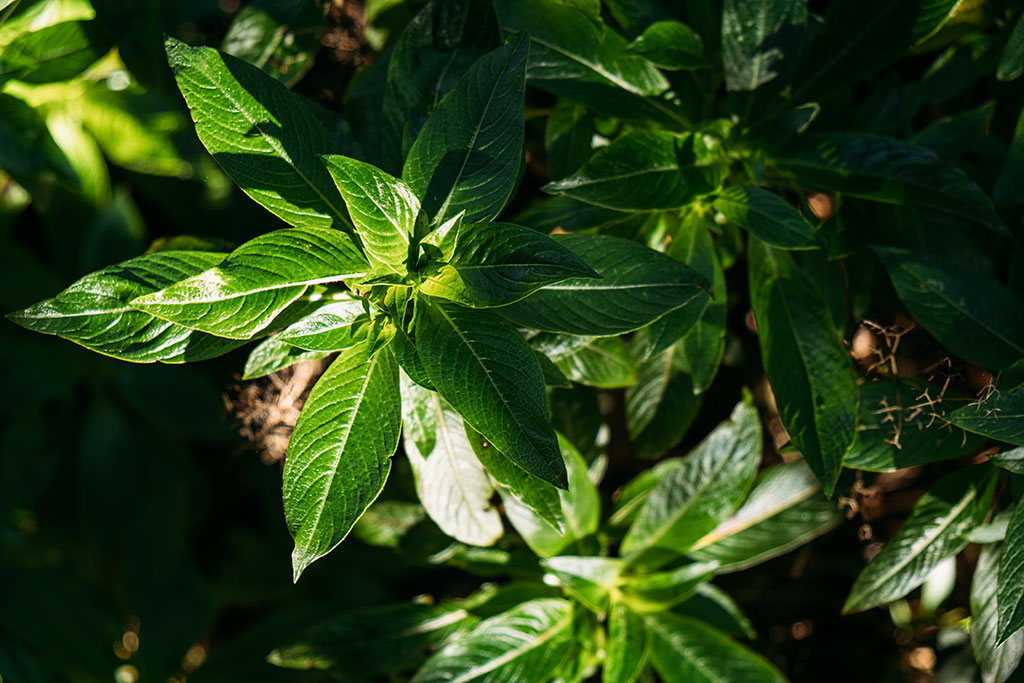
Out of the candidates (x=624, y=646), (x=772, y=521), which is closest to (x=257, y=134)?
(x=624, y=646)

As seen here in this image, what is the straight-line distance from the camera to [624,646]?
1.16 metres

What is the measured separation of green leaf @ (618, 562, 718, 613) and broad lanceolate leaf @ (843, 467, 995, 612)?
8.5 inches

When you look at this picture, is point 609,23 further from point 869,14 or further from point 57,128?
point 57,128

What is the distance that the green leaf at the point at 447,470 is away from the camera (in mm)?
1030

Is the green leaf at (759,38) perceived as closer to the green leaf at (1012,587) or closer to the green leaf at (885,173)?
the green leaf at (885,173)

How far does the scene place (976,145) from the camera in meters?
1.17

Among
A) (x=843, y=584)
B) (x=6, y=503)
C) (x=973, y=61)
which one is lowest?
(x=6, y=503)

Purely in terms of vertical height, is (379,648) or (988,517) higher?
(988,517)

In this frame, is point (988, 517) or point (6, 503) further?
point (6, 503)

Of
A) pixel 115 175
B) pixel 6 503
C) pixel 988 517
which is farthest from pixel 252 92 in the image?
pixel 6 503

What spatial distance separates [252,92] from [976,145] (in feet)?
3.56

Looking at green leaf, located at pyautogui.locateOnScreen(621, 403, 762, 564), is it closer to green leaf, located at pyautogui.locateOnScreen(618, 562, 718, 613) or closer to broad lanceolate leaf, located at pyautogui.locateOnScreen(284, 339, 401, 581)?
green leaf, located at pyautogui.locateOnScreen(618, 562, 718, 613)

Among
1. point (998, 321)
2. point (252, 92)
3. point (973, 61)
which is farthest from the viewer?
point (973, 61)

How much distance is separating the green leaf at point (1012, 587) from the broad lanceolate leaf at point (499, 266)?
0.63m
